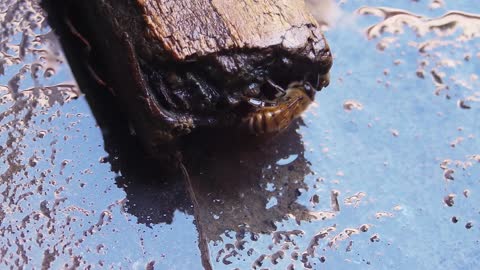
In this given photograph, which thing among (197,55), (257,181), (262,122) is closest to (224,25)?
(197,55)

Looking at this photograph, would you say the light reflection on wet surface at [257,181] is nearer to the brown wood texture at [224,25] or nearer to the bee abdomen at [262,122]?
the bee abdomen at [262,122]

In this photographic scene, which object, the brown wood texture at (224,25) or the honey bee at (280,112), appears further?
the honey bee at (280,112)

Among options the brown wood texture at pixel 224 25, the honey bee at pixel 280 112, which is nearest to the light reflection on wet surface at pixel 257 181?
the honey bee at pixel 280 112

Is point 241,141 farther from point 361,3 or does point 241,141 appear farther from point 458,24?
point 458,24

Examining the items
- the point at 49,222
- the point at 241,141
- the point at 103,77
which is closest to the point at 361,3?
the point at 241,141

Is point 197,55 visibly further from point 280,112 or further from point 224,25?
point 280,112
